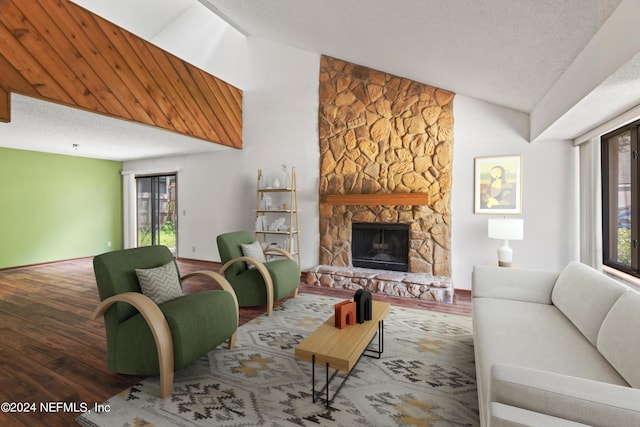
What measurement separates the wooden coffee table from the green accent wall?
22.8ft

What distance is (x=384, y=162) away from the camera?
15.1 ft

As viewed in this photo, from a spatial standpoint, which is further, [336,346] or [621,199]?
[621,199]

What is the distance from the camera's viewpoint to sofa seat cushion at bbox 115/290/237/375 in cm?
199

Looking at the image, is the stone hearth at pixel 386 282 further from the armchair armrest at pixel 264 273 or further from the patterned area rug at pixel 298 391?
the armchair armrest at pixel 264 273

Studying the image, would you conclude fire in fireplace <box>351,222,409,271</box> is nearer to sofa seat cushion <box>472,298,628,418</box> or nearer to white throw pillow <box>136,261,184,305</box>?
sofa seat cushion <box>472,298,628,418</box>

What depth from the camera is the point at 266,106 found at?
5445mm

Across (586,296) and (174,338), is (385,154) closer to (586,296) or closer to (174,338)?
(586,296)

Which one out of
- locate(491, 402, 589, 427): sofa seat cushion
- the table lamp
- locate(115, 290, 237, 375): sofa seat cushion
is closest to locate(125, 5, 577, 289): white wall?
the table lamp

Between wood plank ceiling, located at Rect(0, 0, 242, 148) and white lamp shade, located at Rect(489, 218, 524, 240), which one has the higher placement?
wood plank ceiling, located at Rect(0, 0, 242, 148)

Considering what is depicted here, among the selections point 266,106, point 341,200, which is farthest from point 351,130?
point 266,106

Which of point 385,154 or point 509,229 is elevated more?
point 385,154

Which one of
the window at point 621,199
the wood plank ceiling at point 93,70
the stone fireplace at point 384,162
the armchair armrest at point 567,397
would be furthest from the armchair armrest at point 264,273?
the window at point 621,199

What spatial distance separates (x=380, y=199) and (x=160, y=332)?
323 centimetres

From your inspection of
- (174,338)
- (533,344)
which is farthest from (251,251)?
(533,344)
